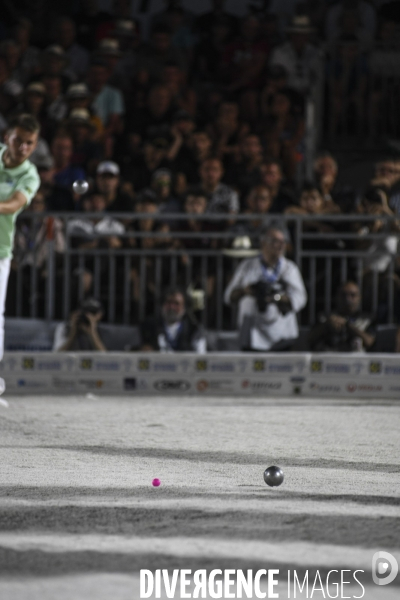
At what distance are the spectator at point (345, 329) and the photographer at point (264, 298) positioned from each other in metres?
0.26

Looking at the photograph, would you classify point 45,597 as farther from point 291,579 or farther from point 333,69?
point 333,69

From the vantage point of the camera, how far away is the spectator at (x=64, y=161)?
12.9 meters

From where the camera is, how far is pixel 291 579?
11.3 ft

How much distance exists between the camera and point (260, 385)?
10562 mm

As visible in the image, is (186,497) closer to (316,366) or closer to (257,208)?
(316,366)

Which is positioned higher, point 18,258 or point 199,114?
point 199,114

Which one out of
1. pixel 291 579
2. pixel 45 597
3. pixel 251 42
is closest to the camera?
pixel 45 597

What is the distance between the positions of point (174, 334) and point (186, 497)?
6.30 m

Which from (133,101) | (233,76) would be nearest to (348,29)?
(233,76)

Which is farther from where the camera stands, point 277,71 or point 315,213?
point 277,71

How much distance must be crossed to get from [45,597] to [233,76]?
40.9 ft

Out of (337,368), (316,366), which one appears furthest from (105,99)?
(337,368)

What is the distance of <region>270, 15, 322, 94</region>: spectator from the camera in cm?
1478

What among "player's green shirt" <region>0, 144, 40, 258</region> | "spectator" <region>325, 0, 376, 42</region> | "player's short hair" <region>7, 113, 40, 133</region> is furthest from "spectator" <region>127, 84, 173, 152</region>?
"player's short hair" <region>7, 113, 40, 133</region>
